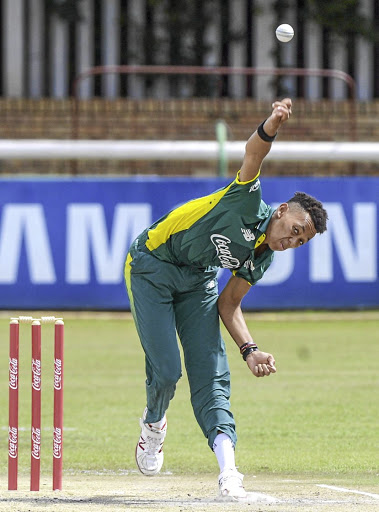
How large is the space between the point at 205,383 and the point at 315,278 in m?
10.8

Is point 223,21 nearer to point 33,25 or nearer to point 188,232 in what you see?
point 33,25

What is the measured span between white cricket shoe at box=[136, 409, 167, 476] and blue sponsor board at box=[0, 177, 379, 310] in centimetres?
982

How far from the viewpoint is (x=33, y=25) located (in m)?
23.4

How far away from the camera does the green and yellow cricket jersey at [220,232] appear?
21.7ft

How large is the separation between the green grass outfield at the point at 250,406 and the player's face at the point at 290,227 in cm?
169

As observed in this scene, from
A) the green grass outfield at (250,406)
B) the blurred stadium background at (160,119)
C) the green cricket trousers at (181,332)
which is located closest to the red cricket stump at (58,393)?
the green cricket trousers at (181,332)

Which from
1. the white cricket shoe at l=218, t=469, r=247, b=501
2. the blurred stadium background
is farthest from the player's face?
the blurred stadium background

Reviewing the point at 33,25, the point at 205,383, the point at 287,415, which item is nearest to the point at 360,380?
the point at 287,415

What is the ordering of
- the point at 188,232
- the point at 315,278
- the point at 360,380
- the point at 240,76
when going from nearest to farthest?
1. the point at 188,232
2. the point at 360,380
3. the point at 315,278
4. the point at 240,76

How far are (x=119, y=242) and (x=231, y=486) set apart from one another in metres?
10.9

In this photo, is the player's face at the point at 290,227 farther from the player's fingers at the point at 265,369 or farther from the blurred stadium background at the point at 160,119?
the blurred stadium background at the point at 160,119

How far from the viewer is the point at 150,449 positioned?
285 inches

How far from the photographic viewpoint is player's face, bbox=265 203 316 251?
258 inches

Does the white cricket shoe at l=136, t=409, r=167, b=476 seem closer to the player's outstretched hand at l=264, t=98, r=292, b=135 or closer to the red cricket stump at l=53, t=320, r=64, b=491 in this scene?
the red cricket stump at l=53, t=320, r=64, b=491
